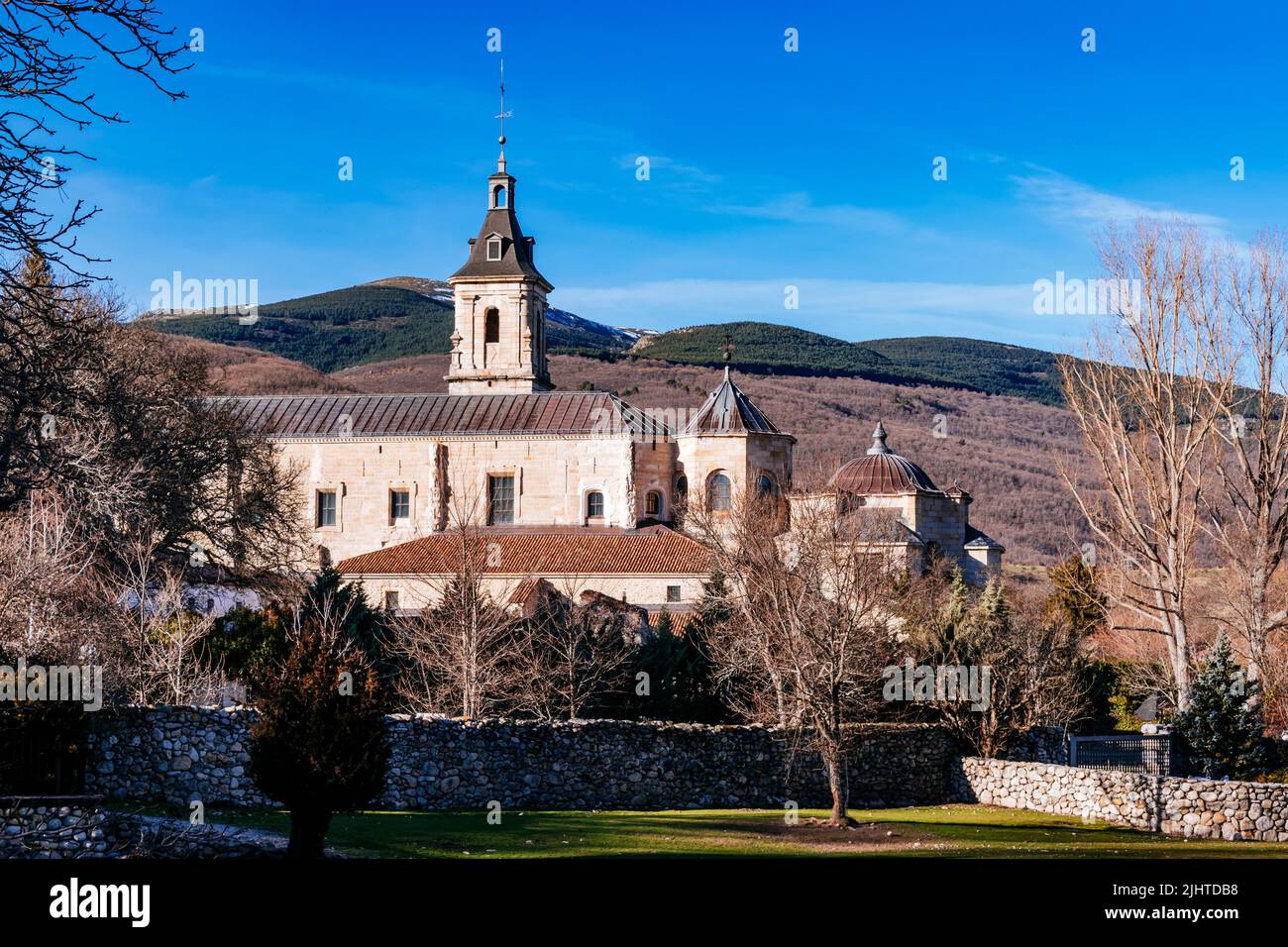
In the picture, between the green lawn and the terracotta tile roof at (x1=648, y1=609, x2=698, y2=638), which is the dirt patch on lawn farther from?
the terracotta tile roof at (x1=648, y1=609, x2=698, y2=638)

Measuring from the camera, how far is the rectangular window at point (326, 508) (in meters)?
53.0

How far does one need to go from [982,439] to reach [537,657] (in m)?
104

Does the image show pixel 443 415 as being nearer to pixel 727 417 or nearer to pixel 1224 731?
pixel 727 417

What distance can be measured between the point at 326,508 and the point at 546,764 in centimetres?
3261

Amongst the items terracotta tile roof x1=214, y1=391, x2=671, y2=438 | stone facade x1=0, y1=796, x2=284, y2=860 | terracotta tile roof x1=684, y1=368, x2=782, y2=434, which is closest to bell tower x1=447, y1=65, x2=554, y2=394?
terracotta tile roof x1=214, y1=391, x2=671, y2=438

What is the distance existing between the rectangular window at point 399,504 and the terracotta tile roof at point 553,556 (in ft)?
13.9

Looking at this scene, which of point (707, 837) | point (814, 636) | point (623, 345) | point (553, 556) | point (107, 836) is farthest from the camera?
point (623, 345)

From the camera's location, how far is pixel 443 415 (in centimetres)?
5341

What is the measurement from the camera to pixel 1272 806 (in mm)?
21844

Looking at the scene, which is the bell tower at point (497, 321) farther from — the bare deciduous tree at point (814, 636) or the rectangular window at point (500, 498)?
the bare deciduous tree at point (814, 636)

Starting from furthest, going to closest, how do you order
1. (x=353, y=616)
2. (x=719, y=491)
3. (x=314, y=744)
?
(x=719, y=491), (x=353, y=616), (x=314, y=744)

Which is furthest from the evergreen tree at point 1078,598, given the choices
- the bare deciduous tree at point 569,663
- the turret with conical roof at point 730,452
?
the bare deciduous tree at point 569,663

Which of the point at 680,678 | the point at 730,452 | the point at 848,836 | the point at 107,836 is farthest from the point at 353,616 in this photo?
the point at 730,452
